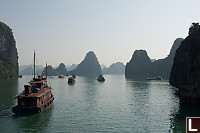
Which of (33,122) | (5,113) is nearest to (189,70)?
(33,122)

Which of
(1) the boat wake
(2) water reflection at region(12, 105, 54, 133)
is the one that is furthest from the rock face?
(1) the boat wake

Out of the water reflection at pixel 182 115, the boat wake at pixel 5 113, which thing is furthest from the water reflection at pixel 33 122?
the water reflection at pixel 182 115

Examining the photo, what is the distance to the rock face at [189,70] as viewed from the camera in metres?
58.6

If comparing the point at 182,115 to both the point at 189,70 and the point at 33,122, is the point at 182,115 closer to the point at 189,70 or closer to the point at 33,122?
the point at 189,70

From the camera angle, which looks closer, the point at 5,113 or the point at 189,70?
the point at 5,113

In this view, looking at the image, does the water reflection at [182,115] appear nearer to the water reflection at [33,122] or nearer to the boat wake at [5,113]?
the water reflection at [33,122]

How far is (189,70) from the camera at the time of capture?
61.5 metres

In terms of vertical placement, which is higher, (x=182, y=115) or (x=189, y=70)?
(x=189, y=70)

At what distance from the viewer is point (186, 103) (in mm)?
61875

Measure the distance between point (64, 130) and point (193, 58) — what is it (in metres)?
45.6

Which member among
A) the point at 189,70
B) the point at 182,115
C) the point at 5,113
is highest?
the point at 189,70

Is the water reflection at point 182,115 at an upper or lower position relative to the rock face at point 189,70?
lower

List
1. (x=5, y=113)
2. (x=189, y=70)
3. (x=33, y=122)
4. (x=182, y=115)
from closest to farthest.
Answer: (x=33, y=122)
(x=182, y=115)
(x=5, y=113)
(x=189, y=70)

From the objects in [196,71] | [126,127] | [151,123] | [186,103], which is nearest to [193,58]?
[196,71]
